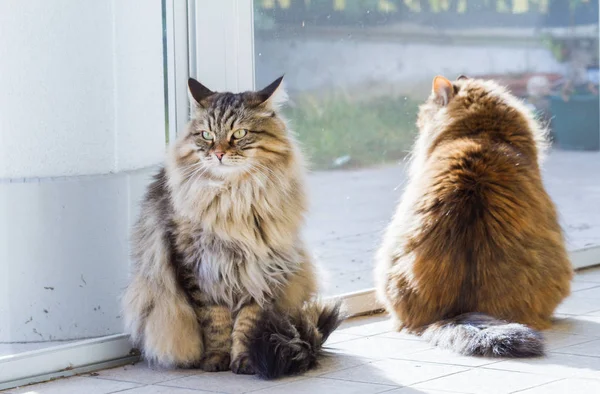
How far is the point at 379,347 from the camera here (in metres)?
3.47

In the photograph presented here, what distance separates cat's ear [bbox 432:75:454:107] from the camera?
3805mm

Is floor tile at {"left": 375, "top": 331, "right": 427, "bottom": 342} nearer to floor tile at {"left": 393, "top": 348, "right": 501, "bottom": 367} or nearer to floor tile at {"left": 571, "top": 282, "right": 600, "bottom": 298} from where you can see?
floor tile at {"left": 393, "top": 348, "right": 501, "bottom": 367}

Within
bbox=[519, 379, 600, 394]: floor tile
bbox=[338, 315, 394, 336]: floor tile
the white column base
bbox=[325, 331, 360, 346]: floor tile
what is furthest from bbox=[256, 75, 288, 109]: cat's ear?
bbox=[519, 379, 600, 394]: floor tile

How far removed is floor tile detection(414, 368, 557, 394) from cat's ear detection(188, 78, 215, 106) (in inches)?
45.7

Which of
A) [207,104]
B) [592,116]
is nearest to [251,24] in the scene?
[207,104]

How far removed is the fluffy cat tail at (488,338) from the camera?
→ 3137 millimetres

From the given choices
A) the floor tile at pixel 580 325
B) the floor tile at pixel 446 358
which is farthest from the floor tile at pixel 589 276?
the floor tile at pixel 446 358

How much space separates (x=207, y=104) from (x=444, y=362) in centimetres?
115

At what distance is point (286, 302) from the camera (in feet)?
10.5

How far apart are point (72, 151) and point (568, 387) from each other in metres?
1.88

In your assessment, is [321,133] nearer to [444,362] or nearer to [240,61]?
[240,61]

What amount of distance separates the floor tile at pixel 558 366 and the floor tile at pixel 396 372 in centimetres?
16

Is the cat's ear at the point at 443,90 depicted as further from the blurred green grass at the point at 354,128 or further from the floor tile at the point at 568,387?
the floor tile at the point at 568,387

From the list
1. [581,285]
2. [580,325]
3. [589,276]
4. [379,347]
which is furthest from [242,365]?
[589,276]
